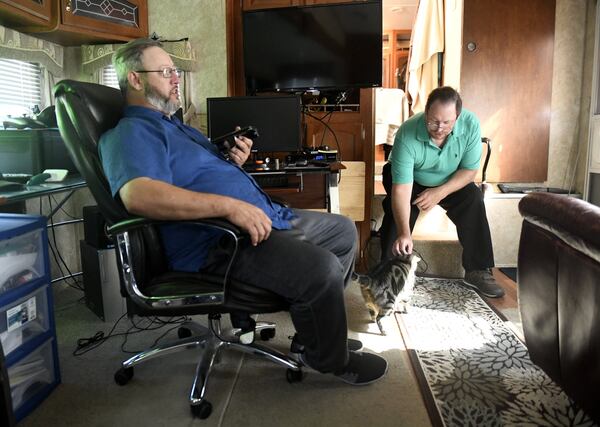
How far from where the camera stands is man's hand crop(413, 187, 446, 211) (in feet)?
7.82

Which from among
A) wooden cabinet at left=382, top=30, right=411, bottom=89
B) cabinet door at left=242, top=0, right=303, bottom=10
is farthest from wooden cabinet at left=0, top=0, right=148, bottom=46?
wooden cabinet at left=382, top=30, right=411, bottom=89

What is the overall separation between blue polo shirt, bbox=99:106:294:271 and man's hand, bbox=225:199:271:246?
0.11m

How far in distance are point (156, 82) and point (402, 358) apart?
131 cm

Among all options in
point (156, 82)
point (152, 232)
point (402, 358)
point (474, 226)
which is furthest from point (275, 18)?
point (402, 358)

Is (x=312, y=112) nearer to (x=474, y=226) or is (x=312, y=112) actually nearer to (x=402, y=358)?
(x=474, y=226)

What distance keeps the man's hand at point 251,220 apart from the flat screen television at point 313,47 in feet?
Answer: 5.21

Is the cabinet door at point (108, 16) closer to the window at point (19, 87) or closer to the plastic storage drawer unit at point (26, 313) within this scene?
the window at point (19, 87)

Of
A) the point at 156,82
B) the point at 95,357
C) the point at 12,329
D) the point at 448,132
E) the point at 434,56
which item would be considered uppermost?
the point at 434,56

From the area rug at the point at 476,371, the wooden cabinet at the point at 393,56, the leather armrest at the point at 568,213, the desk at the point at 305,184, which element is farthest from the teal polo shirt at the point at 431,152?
the wooden cabinet at the point at 393,56

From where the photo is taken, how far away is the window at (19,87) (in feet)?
7.86

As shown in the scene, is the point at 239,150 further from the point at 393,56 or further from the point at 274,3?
the point at 393,56

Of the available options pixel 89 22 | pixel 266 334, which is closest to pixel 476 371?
pixel 266 334

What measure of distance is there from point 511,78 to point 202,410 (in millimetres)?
2717

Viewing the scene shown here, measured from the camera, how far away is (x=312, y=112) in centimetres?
287
